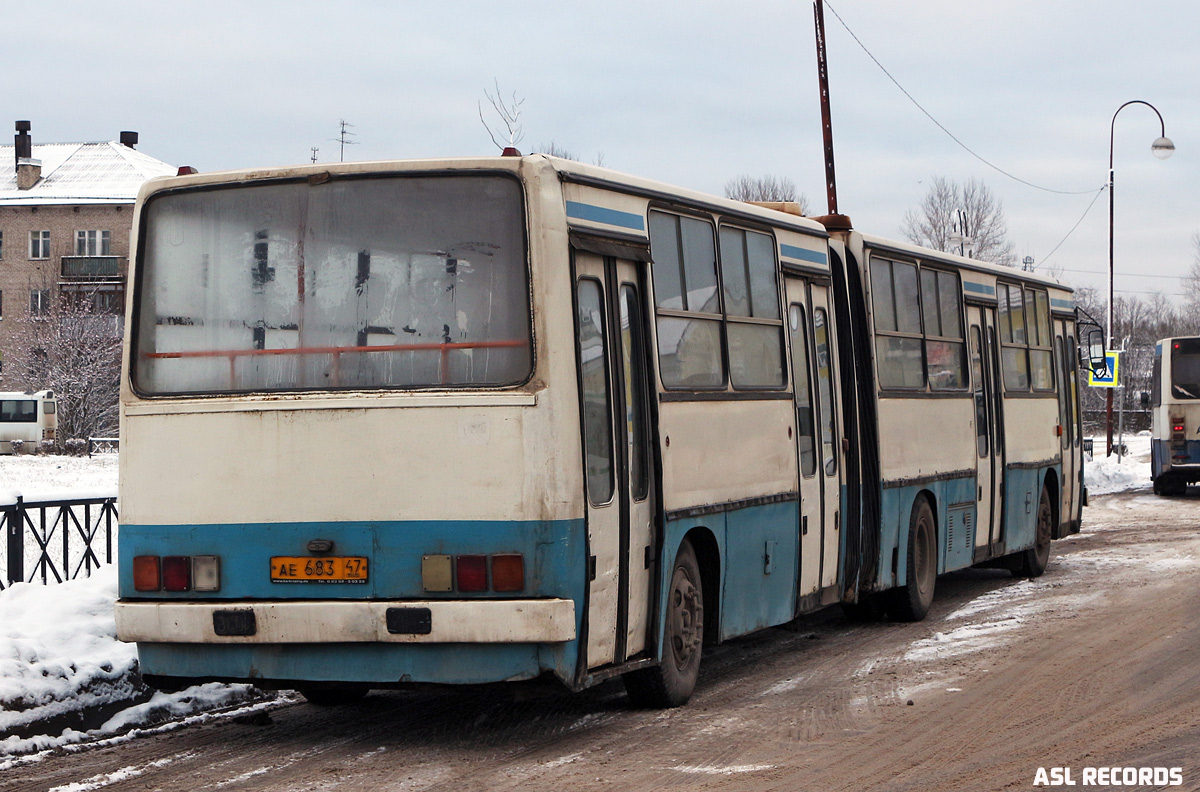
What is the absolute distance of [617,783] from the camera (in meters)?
7.05

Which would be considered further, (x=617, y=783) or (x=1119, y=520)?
(x=1119, y=520)

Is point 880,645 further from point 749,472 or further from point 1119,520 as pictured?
point 1119,520

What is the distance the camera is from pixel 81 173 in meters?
86.1

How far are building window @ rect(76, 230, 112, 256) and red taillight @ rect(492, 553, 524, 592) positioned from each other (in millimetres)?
79750

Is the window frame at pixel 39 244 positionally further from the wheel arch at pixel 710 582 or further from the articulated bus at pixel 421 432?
the wheel arch at pixel 710 582

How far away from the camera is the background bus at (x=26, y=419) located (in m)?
63.2

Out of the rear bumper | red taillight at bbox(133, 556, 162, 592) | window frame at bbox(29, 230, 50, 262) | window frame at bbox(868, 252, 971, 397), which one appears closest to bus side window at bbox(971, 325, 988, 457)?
window frame at bbox(868, 252, 971, 397)

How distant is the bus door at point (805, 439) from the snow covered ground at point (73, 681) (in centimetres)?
375

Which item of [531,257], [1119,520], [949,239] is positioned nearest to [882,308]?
[531,257]

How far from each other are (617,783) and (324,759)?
157cm

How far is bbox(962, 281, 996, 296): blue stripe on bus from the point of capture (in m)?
14.9

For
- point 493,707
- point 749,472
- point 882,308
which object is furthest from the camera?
point 882,308

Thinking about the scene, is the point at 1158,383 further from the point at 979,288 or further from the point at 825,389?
the point at 825,389

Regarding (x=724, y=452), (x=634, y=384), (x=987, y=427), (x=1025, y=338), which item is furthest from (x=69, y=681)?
(x=1025, y=338)
